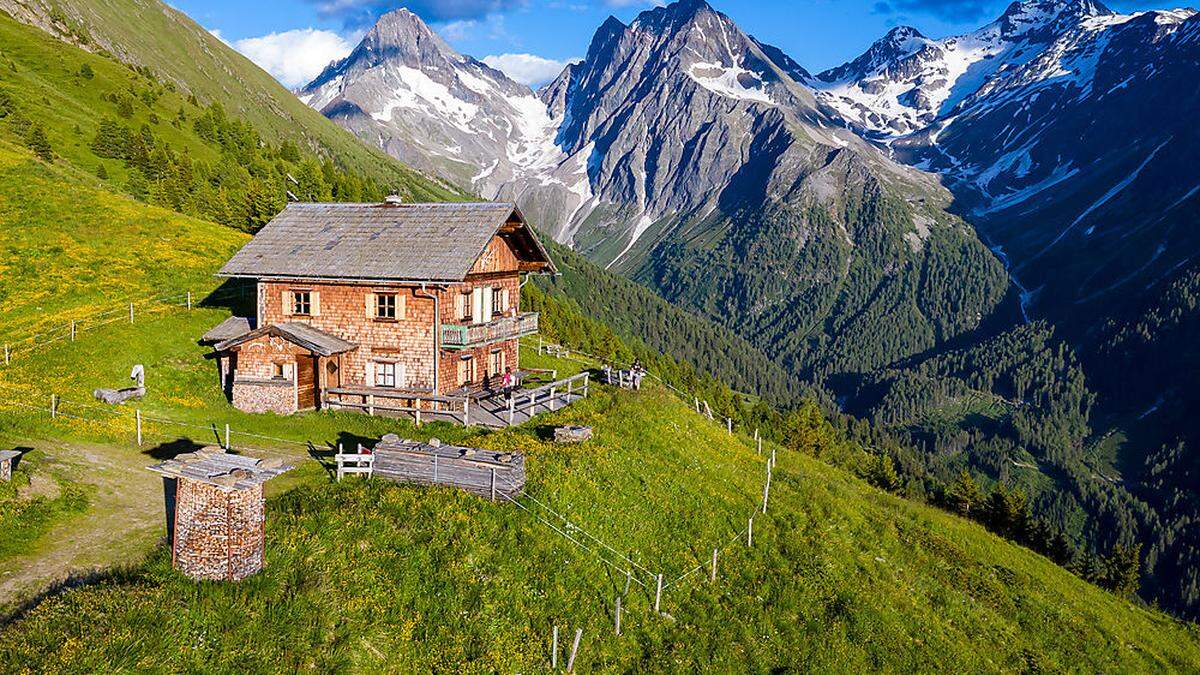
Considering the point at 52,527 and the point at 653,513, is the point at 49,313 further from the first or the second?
the point at 653,513

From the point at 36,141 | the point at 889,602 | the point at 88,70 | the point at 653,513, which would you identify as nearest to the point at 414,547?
the point at 653,513

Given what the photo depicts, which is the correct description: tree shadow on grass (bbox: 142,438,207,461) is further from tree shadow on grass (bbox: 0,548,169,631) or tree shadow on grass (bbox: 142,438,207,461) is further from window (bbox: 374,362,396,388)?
tree shadow on grass (bbox: 0,548,169,631)

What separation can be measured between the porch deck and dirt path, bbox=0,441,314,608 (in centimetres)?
1152

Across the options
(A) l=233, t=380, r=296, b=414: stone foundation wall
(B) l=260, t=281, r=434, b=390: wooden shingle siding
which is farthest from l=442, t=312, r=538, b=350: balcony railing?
(A) l=233, t=380, r=296, b=414: stone foundation wall

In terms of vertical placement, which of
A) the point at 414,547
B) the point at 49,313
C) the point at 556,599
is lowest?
the point at 556,599

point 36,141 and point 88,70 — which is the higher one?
point 88,70

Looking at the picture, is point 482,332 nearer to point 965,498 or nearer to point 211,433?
point 211,433

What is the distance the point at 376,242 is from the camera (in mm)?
42188

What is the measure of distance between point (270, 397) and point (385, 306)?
7.97m

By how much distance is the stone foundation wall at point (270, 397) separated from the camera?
1496 inches

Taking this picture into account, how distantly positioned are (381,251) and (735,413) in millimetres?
83983

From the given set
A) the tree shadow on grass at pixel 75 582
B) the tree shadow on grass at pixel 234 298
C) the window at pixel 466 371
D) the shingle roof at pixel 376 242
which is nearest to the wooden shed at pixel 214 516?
the tree shadow on grass at pixel 75 582

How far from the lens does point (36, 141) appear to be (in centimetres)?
8388

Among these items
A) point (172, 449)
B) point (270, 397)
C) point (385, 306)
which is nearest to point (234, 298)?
point (270, 397)
